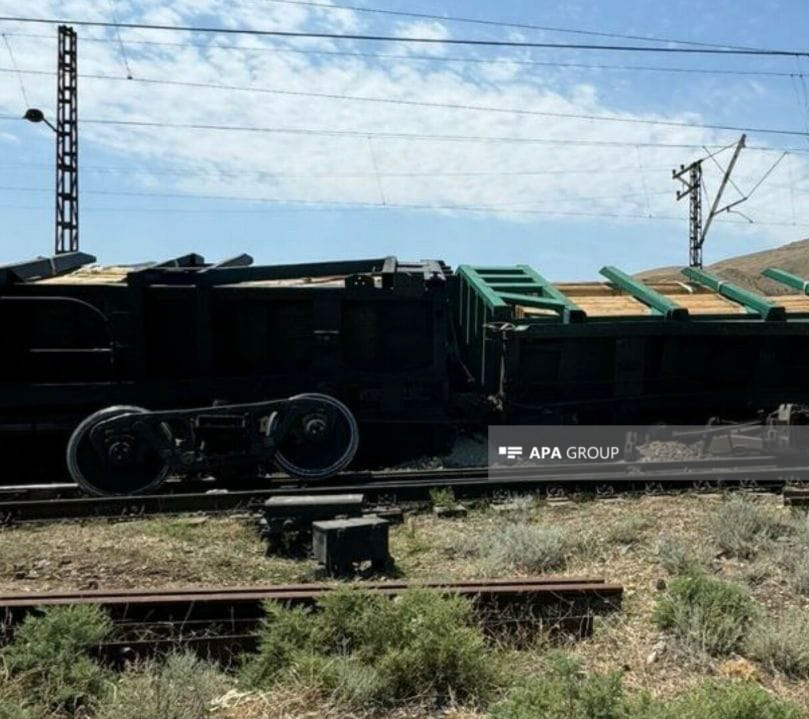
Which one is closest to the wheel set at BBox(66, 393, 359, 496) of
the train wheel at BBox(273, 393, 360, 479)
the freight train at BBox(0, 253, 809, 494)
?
the train wheel at BBox(273, 393, 360, 479)

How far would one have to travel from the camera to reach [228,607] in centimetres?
429

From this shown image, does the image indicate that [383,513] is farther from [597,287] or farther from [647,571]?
[597,287]

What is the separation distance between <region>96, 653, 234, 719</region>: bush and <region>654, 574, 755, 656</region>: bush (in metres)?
2.36

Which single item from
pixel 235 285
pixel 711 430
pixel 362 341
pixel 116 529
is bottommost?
pixel 116 529

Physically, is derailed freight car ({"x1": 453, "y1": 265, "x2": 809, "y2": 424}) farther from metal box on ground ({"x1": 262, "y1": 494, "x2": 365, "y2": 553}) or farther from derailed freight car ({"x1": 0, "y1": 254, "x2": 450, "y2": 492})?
metal box on ground ({"x1": 262, "y1": 494, "x2": 365, "y2": 553})

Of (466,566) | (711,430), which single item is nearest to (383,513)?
(466,566)

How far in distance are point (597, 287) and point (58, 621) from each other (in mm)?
9018

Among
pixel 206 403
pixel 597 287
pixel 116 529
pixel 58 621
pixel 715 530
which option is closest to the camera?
pixel 58 621

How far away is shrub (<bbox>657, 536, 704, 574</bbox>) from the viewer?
5.21 m

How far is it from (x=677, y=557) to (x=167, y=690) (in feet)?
11.3

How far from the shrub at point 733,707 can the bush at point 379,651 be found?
2.98 ft

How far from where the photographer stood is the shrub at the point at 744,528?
564 cm

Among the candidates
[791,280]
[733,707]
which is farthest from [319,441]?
[791,280]

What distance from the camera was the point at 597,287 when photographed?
1132 cm
